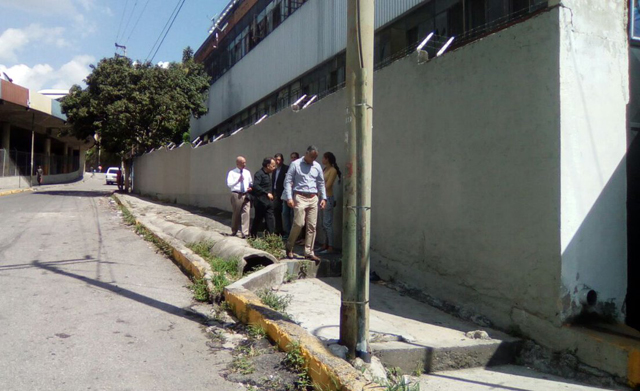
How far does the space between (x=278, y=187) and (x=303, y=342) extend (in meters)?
4.84

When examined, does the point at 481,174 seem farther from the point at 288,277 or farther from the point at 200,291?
the point at 200,291

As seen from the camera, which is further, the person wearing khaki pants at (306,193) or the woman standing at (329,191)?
the woman standing at (329,191)

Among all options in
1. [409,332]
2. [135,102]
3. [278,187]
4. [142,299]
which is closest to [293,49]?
[278,187]

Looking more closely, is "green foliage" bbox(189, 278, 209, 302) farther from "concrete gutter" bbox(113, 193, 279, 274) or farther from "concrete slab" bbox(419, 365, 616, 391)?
"concrete slab" bbox(419, 365, 616, 391)

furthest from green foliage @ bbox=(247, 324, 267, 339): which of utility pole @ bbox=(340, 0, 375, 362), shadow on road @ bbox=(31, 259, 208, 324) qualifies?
utility pole @ bbox=(340, 0, 375, 362)

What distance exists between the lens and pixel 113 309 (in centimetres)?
562

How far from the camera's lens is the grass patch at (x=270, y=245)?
7.35 meters

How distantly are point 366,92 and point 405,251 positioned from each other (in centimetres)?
283

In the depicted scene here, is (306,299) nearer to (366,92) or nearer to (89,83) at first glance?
(366,92)

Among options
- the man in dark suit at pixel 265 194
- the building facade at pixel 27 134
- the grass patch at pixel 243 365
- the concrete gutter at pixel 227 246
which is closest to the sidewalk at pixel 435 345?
the grass patch at pixel 243 365

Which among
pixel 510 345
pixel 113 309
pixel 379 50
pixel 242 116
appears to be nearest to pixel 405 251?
pixel 510 345

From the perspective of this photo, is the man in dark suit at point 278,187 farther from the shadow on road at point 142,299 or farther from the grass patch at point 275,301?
the grass patch at point 275,301

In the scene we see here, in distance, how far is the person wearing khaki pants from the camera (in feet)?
22.5

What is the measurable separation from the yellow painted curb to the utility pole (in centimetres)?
29
